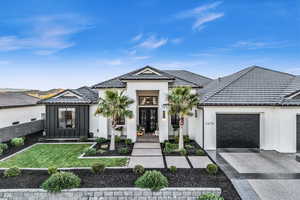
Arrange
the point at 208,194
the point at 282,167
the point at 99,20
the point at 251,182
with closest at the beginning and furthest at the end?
the point at 208,194 → the point at 251,182 → the point at 282,167 → the point at 99,20

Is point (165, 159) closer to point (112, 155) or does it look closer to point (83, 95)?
point (112, 155)

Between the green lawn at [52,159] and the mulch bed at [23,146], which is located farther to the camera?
the mulch bed at [23,146]

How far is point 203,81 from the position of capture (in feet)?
74.2

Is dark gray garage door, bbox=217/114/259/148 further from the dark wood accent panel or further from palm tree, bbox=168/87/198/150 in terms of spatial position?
the dark wood accent panel

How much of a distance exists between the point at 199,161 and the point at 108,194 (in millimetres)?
5981

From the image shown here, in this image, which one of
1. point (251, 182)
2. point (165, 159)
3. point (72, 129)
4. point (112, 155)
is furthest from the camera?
point (72, 129)

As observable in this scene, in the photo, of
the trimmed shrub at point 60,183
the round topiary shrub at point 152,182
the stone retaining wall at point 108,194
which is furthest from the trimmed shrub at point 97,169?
the round topiary shrub at point 152,182

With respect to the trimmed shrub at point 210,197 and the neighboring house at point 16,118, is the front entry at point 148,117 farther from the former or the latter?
the trimmed shrub at point 210,197

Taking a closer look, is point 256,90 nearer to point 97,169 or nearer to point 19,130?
point 97,169

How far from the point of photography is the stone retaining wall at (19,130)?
15398mm

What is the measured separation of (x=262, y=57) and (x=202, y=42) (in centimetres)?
863

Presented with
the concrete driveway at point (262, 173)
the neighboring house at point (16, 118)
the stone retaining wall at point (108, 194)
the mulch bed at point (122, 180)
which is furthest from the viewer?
the neighboring house at point (16, 118)

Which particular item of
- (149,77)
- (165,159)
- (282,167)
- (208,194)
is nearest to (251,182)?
(208,194)

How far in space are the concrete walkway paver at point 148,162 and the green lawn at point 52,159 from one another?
517mm
